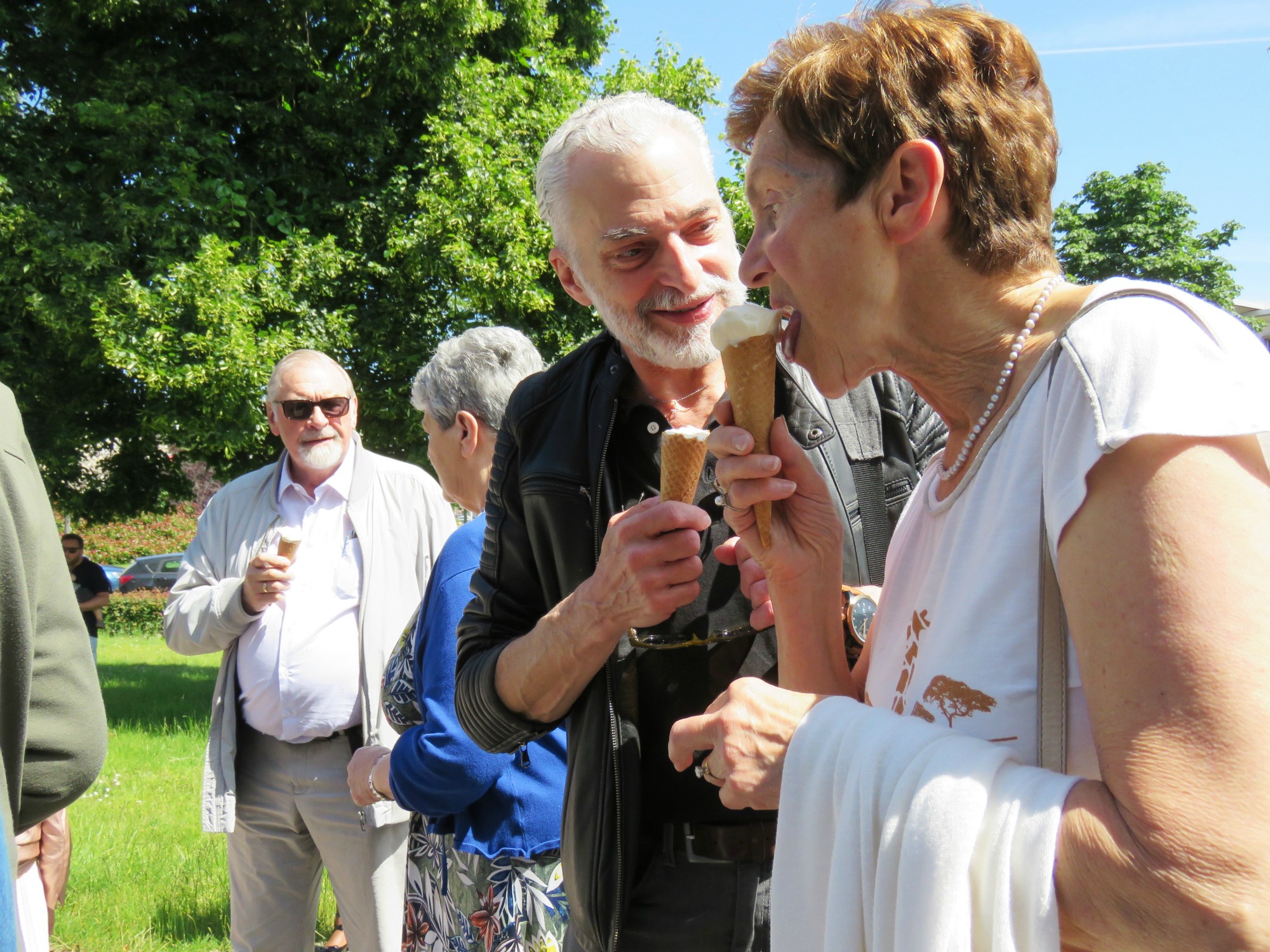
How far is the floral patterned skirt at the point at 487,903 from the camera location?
2.80m

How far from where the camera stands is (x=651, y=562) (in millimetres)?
1861

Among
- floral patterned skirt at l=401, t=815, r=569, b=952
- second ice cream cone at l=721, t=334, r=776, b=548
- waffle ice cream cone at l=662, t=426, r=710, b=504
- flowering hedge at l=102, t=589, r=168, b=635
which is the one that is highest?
second ice cream cone at l=721, t=334, r=776, b=548

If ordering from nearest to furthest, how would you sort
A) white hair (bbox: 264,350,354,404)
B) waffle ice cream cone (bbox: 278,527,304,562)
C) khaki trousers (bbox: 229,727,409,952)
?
khaki trousers (bbox: 229,727,409,952) < waffle ice cream cone (bbox: 278,527,304,562) < white hair (bbox: 264,350,354,404)

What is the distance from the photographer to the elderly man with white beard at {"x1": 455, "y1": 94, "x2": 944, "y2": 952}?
2055mm

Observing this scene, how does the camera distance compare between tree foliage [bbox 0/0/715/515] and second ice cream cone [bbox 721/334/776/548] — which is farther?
tree foliage [bbox 0/0/715/515]

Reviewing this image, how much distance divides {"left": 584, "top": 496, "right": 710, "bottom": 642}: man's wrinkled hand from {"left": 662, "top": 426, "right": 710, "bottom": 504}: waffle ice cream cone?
0.06 m

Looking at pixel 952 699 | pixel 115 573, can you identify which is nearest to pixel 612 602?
pixel 952 699

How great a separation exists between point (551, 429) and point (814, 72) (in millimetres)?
1064

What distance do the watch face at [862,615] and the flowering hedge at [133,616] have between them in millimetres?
29094

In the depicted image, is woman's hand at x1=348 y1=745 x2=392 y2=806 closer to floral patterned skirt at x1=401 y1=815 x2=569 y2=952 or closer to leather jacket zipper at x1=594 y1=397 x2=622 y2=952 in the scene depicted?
floral patterned skirt at x1=401 y1=815 x2=569 y2=952

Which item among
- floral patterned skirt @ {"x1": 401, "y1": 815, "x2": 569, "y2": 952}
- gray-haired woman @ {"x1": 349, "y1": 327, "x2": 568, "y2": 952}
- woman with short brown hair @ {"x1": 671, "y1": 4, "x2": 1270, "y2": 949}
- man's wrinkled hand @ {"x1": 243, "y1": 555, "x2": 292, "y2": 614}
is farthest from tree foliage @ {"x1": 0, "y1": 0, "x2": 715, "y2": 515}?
woman with short brown hair @ {"x1": 671, "y1": 4, "x2": 1270, "y2": 949}

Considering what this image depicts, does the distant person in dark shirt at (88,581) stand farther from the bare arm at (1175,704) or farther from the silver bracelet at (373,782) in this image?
the bare arm at (1175,704)

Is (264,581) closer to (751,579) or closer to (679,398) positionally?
(679,398)

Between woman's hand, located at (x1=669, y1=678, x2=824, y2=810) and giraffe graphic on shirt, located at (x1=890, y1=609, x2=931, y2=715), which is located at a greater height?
giraffe graphic on shirt, located at (x1=890, y1=609, x2=931, y2=715)
